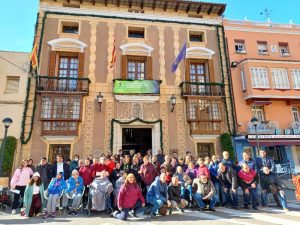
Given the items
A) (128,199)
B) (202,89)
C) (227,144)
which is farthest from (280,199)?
(202,89)

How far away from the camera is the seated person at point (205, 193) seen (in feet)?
23.3

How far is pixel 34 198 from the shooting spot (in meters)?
6.64

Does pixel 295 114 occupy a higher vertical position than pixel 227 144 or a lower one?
higher

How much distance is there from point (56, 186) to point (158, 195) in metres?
3.22

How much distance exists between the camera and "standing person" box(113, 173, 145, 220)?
242 inches

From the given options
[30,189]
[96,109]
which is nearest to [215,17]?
[96,109]

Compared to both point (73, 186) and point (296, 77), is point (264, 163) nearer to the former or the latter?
point (73, 186)

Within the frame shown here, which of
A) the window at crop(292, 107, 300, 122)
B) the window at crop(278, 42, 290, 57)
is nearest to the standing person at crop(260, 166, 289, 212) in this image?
the window at crop(292, 107, 300, 122)

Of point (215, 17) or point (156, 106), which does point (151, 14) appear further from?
point (156, 106)

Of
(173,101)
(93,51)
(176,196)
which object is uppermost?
(93,51)

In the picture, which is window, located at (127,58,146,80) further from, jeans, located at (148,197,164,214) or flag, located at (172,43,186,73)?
jeans, located at (148,197,164,214)

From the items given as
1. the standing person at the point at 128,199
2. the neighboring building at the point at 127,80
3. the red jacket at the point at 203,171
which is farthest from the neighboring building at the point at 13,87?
the red jacket at the point at 203,171

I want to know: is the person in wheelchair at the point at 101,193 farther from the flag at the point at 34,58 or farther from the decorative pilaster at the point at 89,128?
the flag at the point at 34,58

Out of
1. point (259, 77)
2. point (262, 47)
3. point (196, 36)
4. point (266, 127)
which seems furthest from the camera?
point (262, 47)
